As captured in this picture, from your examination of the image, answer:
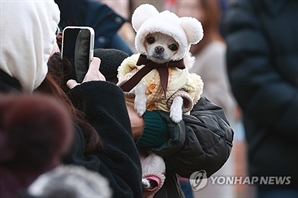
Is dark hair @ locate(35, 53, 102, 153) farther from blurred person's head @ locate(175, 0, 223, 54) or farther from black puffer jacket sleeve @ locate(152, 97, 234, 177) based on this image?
blurred person's head @ locate(175, 0, 223, 54)

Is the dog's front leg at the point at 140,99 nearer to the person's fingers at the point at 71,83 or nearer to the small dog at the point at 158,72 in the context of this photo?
the small dog at the point at 158,72

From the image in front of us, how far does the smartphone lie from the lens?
231 centimetres

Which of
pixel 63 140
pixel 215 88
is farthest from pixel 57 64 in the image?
pixel 215 88

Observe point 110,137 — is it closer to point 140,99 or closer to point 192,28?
point 140,99

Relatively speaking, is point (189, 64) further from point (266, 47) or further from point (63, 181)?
point (266, 47)

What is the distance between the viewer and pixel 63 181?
1.24m

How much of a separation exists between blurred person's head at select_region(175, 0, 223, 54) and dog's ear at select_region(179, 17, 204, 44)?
311 centimetres

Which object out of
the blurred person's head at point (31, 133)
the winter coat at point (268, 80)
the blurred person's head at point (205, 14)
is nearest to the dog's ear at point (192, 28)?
the blurred person's head at point (31, 133)

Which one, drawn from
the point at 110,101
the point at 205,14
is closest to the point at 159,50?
the point at 110,101

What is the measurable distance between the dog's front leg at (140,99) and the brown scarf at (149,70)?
2cm

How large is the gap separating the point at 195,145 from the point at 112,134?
18.0 inches

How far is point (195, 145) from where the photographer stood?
2.46 m

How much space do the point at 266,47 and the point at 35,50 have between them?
2363 mm

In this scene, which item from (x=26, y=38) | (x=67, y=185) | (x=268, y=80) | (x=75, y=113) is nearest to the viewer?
(x=67, y=185)
